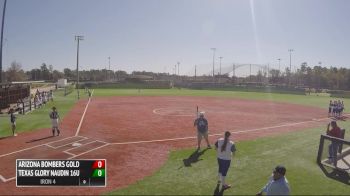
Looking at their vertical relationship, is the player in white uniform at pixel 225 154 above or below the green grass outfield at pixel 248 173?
above

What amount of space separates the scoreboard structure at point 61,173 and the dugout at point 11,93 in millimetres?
22292

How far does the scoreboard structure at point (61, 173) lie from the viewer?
434 inches

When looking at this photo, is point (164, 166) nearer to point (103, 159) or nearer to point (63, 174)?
point (103, 159)

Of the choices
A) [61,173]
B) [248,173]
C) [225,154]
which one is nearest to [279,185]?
[225,154]

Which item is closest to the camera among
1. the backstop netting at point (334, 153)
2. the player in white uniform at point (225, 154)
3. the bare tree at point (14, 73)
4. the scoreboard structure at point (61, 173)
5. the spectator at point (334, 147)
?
the player in white uniform at point (225, 154)

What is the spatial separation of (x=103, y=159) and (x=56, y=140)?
5347 millimetres

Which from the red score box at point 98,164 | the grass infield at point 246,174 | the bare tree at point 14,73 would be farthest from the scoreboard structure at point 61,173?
the bare tree at point 14,73

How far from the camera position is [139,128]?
22.9 m

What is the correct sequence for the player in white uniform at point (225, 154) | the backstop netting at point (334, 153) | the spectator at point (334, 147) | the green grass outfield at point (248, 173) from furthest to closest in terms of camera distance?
the spectator at point (334, 147)
the backstop netting at point (334, 153)
the green grass outfield at point (248, 173)
the player in white uniform at point (225, 154)

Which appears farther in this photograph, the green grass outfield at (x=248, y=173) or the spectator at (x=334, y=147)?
the spectator at (x=334, y=147)

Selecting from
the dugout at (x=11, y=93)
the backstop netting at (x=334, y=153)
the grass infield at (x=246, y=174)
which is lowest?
the grass infield at (x=246, y=174)

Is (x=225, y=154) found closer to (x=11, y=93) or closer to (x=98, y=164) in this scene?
(x=98, y=164)

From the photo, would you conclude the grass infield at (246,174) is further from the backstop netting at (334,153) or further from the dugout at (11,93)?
the dugout at (11,93)

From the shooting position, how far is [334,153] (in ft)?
41.7
